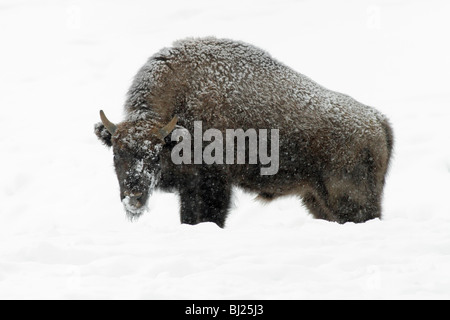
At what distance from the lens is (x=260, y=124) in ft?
24.6

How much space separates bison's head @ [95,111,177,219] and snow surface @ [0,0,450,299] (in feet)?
1.11

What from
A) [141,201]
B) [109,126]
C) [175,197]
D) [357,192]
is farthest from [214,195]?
[175,197]

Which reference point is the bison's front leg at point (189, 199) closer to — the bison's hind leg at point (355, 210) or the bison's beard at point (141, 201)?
the bison's beard at point (141, 201)

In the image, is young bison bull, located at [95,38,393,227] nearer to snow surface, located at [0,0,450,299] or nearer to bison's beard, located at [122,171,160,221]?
bison's beard, located at [122,171,160,221]

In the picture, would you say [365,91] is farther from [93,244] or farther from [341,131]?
[93,244]

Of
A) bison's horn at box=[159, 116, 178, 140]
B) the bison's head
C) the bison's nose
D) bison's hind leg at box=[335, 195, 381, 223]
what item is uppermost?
bison's horn at box=[159, 116, 178, 140]

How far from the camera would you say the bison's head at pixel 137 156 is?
6383mm

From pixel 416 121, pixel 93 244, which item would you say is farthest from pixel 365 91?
pixel 93 244

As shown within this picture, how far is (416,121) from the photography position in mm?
12406

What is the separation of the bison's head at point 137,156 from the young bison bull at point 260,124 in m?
0.13

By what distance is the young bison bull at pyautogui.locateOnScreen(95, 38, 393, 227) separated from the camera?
727 centimetres

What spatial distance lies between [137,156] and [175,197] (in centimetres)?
390

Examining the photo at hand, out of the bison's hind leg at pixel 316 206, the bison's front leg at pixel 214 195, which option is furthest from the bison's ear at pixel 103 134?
the bison's hind leg at pixel 316 206

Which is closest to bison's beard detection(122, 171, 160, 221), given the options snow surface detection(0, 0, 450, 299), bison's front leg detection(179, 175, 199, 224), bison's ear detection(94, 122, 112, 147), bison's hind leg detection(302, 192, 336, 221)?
snow surface detection(0, 0, 450, 299)
